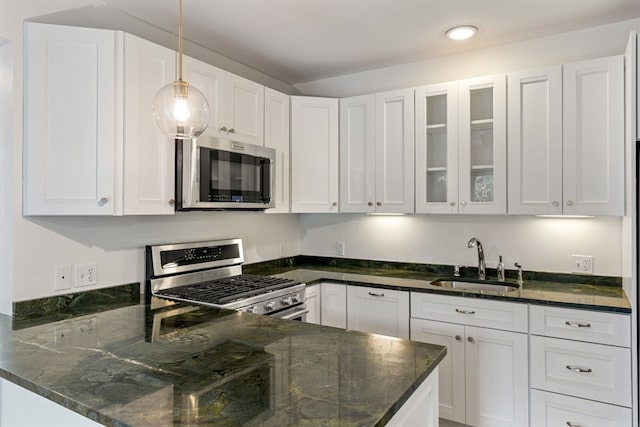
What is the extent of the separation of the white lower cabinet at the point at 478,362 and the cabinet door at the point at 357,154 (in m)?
0.91

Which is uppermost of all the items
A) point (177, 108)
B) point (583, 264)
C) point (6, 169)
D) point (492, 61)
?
point (492, 61)

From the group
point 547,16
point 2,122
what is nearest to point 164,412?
point 2,122

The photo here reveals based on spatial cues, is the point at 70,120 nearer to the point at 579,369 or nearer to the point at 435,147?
the point at 435,147

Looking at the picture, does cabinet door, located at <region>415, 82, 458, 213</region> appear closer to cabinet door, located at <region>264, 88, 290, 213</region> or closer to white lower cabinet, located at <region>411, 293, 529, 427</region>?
white lower cabinet, located at <region>411, 293, 529, 427</region>

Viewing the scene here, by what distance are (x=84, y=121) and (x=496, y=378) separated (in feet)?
8.49

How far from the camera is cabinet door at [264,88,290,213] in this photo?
298 cm

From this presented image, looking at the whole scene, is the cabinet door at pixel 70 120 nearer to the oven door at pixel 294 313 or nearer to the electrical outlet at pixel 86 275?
the electrical outlet at pixel 86 275

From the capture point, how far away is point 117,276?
2316 mm

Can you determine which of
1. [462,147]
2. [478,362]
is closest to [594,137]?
[462,147]

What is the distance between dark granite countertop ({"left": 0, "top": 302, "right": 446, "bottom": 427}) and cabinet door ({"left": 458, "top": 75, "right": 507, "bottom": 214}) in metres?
1.57

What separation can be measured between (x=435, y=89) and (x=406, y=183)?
0.68 m

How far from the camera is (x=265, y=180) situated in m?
2.85

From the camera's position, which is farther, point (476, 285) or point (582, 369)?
point (476, 285)

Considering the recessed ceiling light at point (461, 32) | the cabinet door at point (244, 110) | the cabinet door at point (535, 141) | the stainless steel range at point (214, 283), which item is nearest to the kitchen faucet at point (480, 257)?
the cabinet door at point (535, 141)
